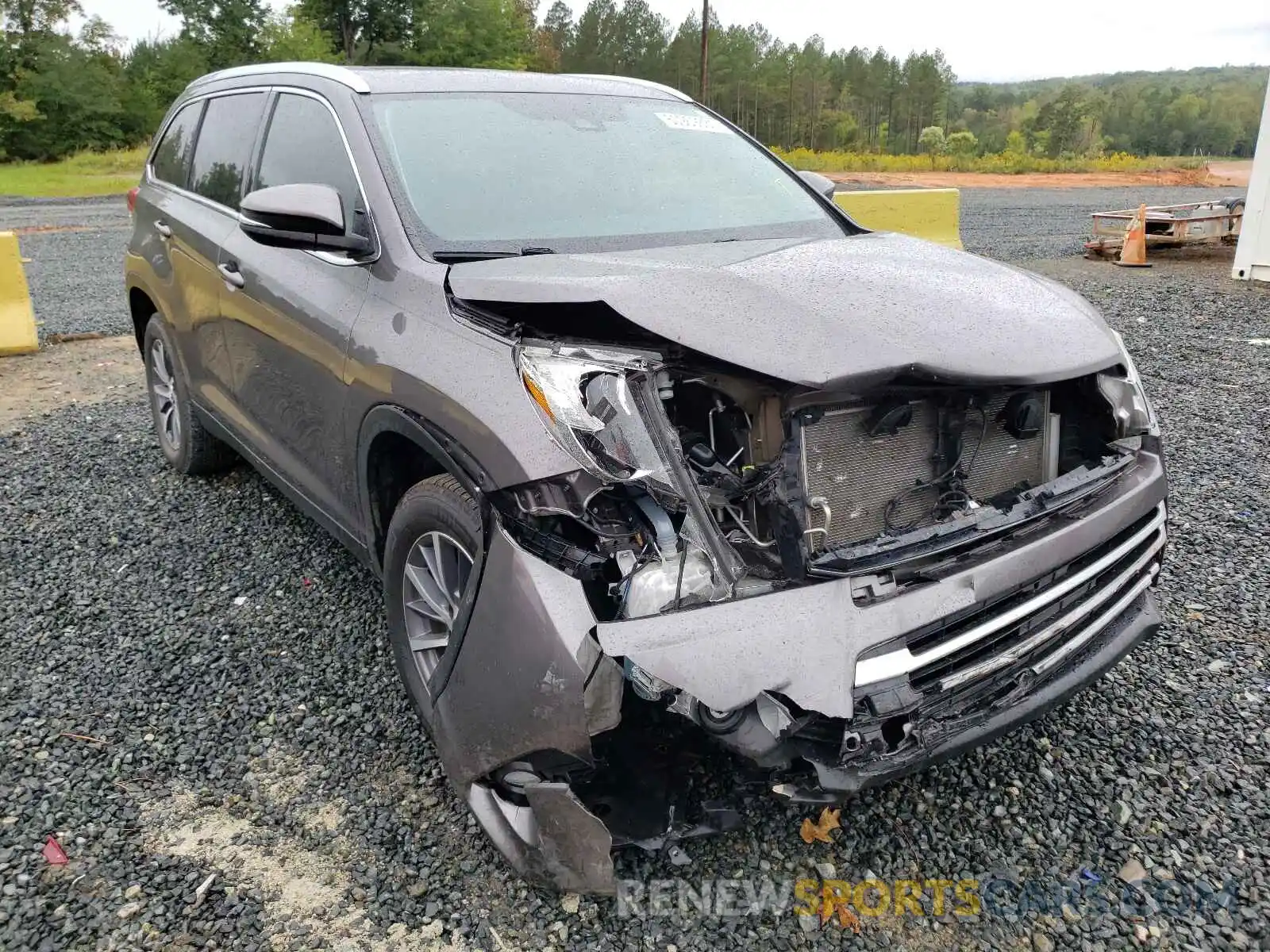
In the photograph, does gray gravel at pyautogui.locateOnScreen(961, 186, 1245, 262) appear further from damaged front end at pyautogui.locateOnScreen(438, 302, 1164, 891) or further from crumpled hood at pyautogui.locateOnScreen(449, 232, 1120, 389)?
damaged front end at pyautogui.locateOnScreen(438, 302, 1164, 891)

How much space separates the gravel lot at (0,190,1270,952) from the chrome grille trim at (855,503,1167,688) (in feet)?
2.18

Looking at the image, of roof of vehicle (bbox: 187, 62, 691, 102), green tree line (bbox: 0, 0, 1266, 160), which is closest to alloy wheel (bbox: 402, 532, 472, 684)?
roof of vehicle (bbox: 187, 62, 691, 102)

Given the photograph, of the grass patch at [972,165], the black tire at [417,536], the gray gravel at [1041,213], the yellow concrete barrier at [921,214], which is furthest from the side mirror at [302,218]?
the grass patch at [972,165]

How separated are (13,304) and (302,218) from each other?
653 cm

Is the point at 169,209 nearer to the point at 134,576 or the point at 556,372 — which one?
the point at 134,576

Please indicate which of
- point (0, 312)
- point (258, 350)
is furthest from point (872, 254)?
point (0, 312)

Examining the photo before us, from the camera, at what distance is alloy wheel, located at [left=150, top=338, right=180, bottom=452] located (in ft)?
15.4

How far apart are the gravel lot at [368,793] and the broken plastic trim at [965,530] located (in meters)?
0.83

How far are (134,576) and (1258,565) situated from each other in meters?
4.55

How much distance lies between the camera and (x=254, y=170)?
12.0ft

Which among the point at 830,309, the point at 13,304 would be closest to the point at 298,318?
the point at 830,309

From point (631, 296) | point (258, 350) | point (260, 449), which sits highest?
point (631, 296)

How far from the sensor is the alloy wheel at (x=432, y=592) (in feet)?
7.75

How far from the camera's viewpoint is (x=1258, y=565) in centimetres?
371
